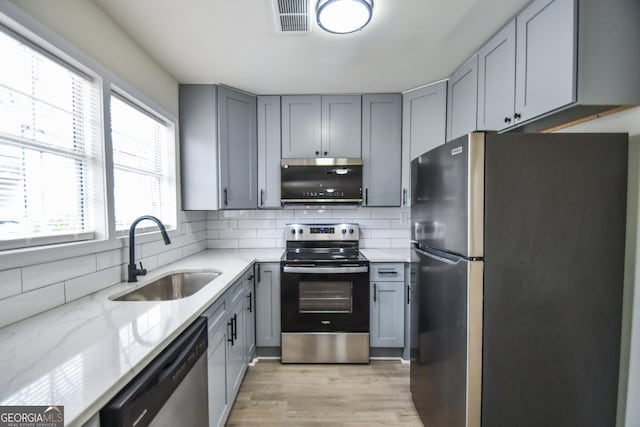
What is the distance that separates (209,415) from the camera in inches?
53.0

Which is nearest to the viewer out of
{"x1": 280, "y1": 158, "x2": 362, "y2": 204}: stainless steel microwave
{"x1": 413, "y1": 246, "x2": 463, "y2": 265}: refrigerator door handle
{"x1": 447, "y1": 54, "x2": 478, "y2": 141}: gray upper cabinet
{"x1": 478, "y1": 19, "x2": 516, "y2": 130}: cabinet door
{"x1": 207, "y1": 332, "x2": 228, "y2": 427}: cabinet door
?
{"x1": 413, "y1": 246, "x2": 463, "y2": 265}: refrigerator door handle

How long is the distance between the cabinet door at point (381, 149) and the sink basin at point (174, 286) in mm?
1579

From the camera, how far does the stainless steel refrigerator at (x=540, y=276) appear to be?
3.58 ft

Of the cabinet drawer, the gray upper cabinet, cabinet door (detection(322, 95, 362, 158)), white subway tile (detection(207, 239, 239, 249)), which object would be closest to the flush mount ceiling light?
the gray upper cabinet

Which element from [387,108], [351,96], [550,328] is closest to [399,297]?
[550,328]

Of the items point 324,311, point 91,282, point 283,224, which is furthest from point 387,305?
point 91,282

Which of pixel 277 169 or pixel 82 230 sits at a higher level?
pixel 277 169

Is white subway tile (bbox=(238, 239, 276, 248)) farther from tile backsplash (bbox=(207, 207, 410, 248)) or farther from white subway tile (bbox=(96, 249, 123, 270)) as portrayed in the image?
white subway tile (bbox=(96, 249, 123, 270))

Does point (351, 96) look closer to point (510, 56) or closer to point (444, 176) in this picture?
point (510, 56)

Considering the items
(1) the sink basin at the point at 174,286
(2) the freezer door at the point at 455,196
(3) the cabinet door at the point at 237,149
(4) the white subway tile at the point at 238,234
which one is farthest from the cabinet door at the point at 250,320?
(2) the freezer door at the point at 455,196

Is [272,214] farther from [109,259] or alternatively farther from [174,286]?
[109,259]

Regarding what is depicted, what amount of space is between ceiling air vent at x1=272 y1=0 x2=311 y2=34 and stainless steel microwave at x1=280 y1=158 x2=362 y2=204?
1.12 meters

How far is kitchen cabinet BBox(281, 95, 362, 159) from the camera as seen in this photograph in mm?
2527

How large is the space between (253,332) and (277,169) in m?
1.54
